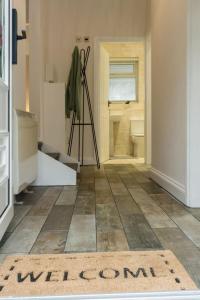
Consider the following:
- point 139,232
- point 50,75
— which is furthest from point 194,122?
point 50,75

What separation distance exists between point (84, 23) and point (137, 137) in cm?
247

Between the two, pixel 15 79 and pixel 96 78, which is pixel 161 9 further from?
pixel 96 78

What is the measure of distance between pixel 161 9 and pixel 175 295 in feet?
10.0

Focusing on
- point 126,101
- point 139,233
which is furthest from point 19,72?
point 126,101

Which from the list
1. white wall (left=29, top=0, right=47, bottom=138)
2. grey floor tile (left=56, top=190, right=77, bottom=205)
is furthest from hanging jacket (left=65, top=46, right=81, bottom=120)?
grey floor tile (left=56, top=190, right=77, bottom=205)

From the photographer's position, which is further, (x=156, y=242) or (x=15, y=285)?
(x=156, y=242)

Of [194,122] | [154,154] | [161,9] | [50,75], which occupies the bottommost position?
[154,154]

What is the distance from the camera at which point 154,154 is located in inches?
147

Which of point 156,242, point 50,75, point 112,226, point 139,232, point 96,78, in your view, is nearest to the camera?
point 156,242

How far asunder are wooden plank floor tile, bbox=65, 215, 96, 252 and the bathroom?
4.87 metres

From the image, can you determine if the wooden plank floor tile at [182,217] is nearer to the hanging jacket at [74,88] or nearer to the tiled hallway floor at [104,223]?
the tiled hallway floor at [104,223]

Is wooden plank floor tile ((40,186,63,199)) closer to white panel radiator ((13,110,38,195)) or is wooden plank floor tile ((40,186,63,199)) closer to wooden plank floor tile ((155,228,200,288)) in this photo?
white panel radiator ((13,110,38,195))

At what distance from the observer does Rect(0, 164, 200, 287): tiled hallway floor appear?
1499 mm

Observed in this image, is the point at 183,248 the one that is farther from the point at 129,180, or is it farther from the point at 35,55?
the point at 35,55
